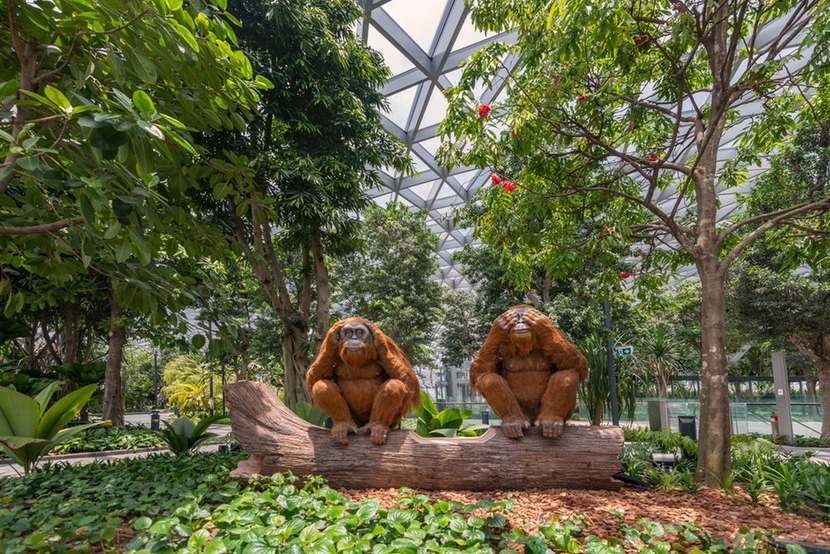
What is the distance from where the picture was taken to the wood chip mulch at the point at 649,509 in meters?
2.80

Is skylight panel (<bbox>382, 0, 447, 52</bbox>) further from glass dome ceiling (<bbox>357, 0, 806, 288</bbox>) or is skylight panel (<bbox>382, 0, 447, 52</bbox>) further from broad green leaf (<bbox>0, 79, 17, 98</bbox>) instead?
broad green leaf (<bbox>0, 79, 17, 98</bbox>)

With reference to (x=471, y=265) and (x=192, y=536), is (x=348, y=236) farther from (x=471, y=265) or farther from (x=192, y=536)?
(x=471, y=265)

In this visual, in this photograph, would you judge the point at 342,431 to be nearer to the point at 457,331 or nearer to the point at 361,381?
the point at 361,381

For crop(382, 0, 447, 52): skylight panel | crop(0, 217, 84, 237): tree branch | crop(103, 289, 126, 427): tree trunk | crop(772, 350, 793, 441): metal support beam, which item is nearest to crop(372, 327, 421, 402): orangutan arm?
crop(0, 217, 84, 237): tree branch

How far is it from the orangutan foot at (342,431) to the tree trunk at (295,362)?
431 centimetres

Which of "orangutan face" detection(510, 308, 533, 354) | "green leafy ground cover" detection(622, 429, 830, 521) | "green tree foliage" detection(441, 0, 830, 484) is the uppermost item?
"green tree foliage" detection(441, 0, 830, 484)

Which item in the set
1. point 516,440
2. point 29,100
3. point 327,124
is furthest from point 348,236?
point 29,100

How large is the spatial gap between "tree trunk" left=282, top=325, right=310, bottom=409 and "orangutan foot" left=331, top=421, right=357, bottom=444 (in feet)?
14.2

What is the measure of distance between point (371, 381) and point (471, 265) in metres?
11.5

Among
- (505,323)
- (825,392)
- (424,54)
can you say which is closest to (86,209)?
(505,323)

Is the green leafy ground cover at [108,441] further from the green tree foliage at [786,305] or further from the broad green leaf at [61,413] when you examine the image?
the green tree foliage at [786,305]

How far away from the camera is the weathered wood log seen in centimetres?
352

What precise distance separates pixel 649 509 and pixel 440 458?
1.50 meters

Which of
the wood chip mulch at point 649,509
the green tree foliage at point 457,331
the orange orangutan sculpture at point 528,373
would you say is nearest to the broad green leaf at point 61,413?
the wood chip mulch at point 649,509
